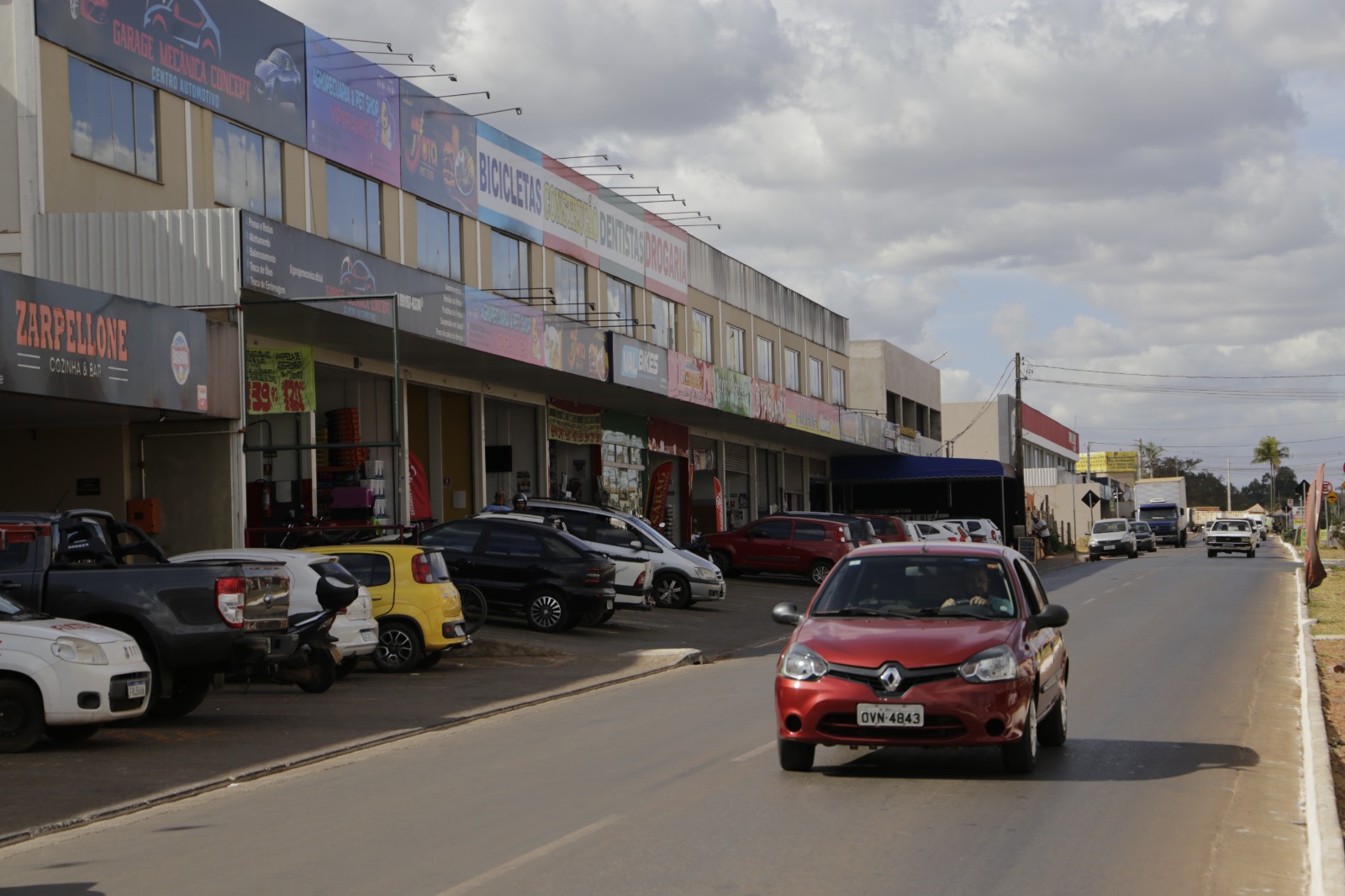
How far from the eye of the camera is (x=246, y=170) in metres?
25.8

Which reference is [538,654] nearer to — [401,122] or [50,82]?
[50,82]

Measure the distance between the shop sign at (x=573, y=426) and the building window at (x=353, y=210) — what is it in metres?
8.57

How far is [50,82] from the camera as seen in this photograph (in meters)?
21.9

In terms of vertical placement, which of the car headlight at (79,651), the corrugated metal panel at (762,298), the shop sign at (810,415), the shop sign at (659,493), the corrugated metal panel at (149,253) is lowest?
the car headlight at (79,651)

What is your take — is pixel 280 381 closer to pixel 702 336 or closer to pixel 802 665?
Result: pixel 802 665

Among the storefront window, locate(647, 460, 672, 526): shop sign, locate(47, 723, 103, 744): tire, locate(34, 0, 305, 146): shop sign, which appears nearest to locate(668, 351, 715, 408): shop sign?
locate(647, 460, 672, 526): shop sign

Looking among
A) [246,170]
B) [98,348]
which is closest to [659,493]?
[246,170]

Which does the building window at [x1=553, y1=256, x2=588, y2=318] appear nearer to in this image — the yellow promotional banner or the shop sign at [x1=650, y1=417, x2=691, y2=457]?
the shop sign at [x1=650, y1=417, x2=691, y2=457]

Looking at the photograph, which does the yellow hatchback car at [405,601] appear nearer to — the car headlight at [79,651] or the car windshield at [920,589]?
the car headlight at [79,651]

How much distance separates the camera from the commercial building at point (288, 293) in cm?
2136

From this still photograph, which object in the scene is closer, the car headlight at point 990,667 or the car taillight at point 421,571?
the car headlight at point 990,667

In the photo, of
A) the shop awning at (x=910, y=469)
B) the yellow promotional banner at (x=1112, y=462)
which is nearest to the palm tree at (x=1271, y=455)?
the yellow promotional banner at (x=1112, y=462)

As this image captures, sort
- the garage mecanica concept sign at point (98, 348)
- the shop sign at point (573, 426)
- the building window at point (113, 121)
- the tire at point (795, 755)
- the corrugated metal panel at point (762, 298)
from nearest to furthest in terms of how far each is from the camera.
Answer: the tire at point (795, 755) < the garage mecanica concept sign at point (98, 348) < the building window at point (113, 121) < the shop sign at point (573, 426) < the corrugated metal panel at point (762, 298)

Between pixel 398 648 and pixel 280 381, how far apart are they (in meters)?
8.03
